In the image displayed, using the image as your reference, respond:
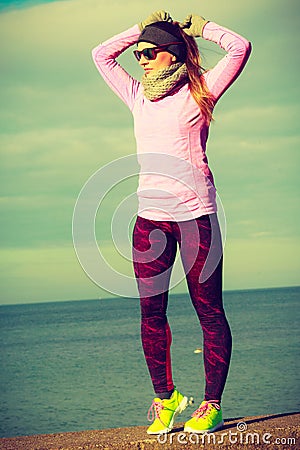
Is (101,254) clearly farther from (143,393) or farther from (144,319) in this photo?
(143,393)

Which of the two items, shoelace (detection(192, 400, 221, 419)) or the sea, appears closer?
shoelace (detection(192, 400, 221, 419))

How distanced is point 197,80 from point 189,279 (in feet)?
3.58

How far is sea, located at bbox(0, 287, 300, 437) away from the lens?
26109 mm

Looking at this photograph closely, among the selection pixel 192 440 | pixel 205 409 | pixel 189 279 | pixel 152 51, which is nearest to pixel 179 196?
pixel 189 279

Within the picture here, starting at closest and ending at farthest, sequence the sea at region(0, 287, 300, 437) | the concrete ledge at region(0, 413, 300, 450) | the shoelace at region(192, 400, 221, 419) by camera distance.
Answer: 1. the concrete ledge at region(0, 413, 300, 450)
2. the shoelace at region(192, 400, 221, 419)
3. the sea at region(0, 287, 300, 437)

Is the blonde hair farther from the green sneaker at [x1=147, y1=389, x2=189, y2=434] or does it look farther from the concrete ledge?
the concrete ledge

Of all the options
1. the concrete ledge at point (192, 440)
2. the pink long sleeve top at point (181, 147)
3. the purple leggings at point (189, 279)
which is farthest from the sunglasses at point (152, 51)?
the concrete ledge at point (192, 440)

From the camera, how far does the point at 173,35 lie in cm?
465

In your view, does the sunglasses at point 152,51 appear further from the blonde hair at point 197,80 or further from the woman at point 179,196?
the blonde hair at point 197,80

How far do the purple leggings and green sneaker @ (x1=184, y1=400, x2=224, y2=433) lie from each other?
0.20 feet

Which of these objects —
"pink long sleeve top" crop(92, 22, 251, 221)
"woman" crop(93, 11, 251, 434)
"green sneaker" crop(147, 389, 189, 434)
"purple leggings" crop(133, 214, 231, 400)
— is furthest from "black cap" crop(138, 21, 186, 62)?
"green sneaker" crop(147, 389, 189, 434)

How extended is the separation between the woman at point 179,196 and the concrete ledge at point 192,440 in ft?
0.35

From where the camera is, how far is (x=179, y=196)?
15.0 ft

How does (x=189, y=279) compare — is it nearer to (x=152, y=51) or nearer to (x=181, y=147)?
(x=181, y=147)
